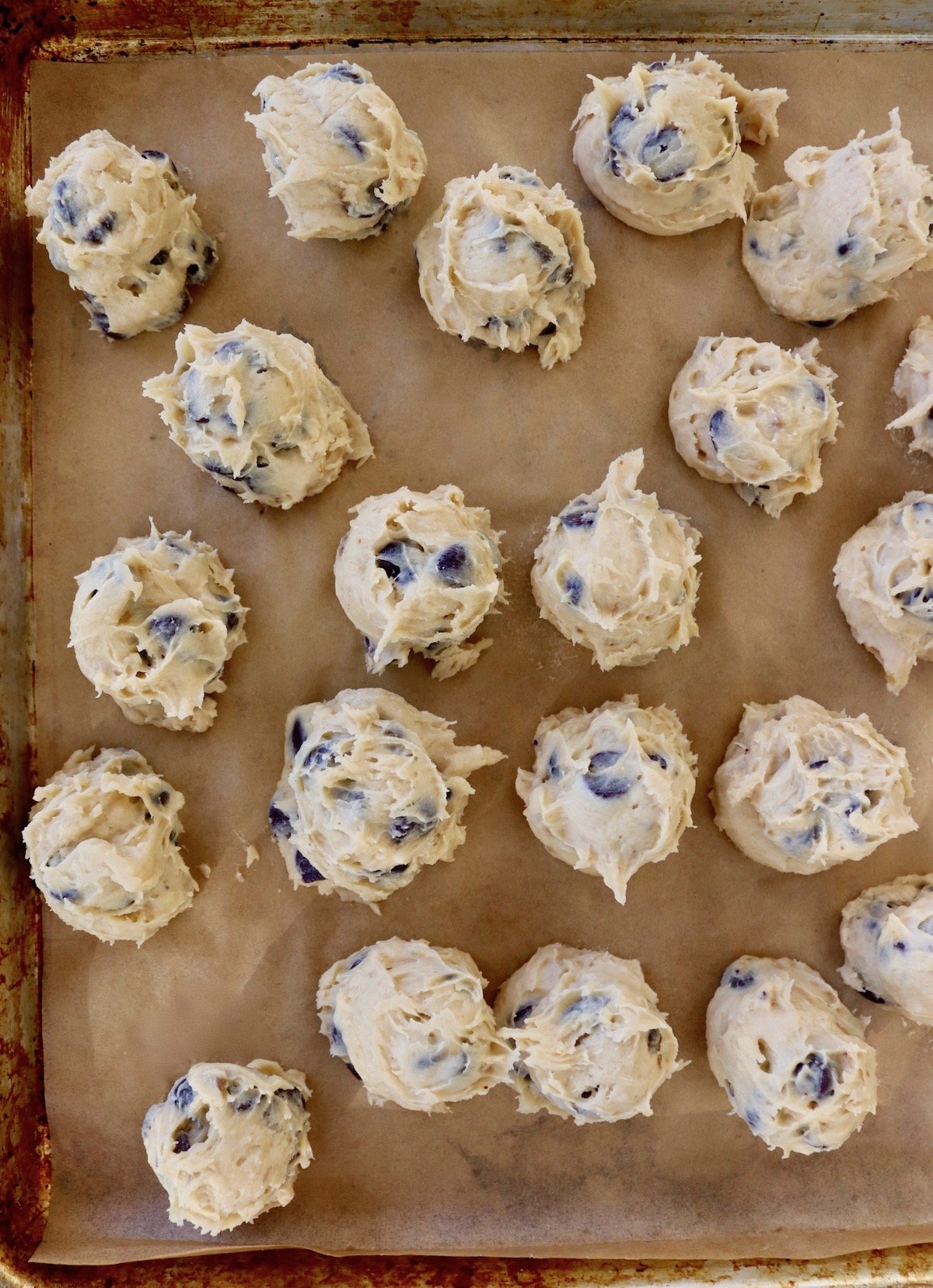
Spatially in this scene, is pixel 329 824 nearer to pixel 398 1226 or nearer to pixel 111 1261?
pixel 398 1226

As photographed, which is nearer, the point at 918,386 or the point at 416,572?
the point at 416,572

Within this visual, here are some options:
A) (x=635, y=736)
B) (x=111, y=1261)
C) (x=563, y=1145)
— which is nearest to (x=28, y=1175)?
(x=111, y=1261)

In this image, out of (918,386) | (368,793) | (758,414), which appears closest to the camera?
(368,793)

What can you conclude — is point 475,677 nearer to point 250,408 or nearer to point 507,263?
point 250,408

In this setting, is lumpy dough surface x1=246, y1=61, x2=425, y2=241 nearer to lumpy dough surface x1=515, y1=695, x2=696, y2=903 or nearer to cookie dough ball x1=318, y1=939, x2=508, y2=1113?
lumpy dough surface x1=515, y1=695, x2=696, y2=903

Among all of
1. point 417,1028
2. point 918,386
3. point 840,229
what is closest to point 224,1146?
point 417,1028

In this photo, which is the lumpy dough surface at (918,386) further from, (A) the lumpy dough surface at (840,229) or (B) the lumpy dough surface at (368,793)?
(B) the lumpy dough surface at (368,793)
